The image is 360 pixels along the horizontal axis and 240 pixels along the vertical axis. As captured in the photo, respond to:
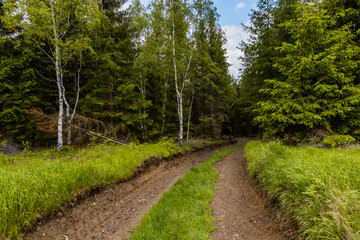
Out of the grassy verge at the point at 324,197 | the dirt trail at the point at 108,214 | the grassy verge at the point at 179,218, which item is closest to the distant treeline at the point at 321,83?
the grassy verge at the point at 324,197

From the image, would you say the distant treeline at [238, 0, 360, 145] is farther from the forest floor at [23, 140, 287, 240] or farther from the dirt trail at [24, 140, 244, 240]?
the dirt trail at [24, 140, 244, 240]

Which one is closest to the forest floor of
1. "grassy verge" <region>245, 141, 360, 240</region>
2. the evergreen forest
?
"grassy verge" <region>245, 141, 360, 240</region>

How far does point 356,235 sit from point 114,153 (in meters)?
8.21

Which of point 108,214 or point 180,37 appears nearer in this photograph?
point 108,214

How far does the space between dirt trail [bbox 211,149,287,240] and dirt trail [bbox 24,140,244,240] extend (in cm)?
225

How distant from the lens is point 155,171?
841 centimetres

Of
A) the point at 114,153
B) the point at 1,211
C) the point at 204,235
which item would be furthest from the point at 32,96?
the point at 204,235

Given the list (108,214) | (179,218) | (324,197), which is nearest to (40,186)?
(108,214)

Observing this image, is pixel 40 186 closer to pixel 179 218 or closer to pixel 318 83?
pixel 179 218

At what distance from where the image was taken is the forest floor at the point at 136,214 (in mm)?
3389

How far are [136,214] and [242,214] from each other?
313 centimetres

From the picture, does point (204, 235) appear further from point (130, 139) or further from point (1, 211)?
point (130, 139)

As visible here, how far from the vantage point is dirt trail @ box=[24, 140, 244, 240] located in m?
3.49

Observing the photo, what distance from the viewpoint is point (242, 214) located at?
421 centimetres
